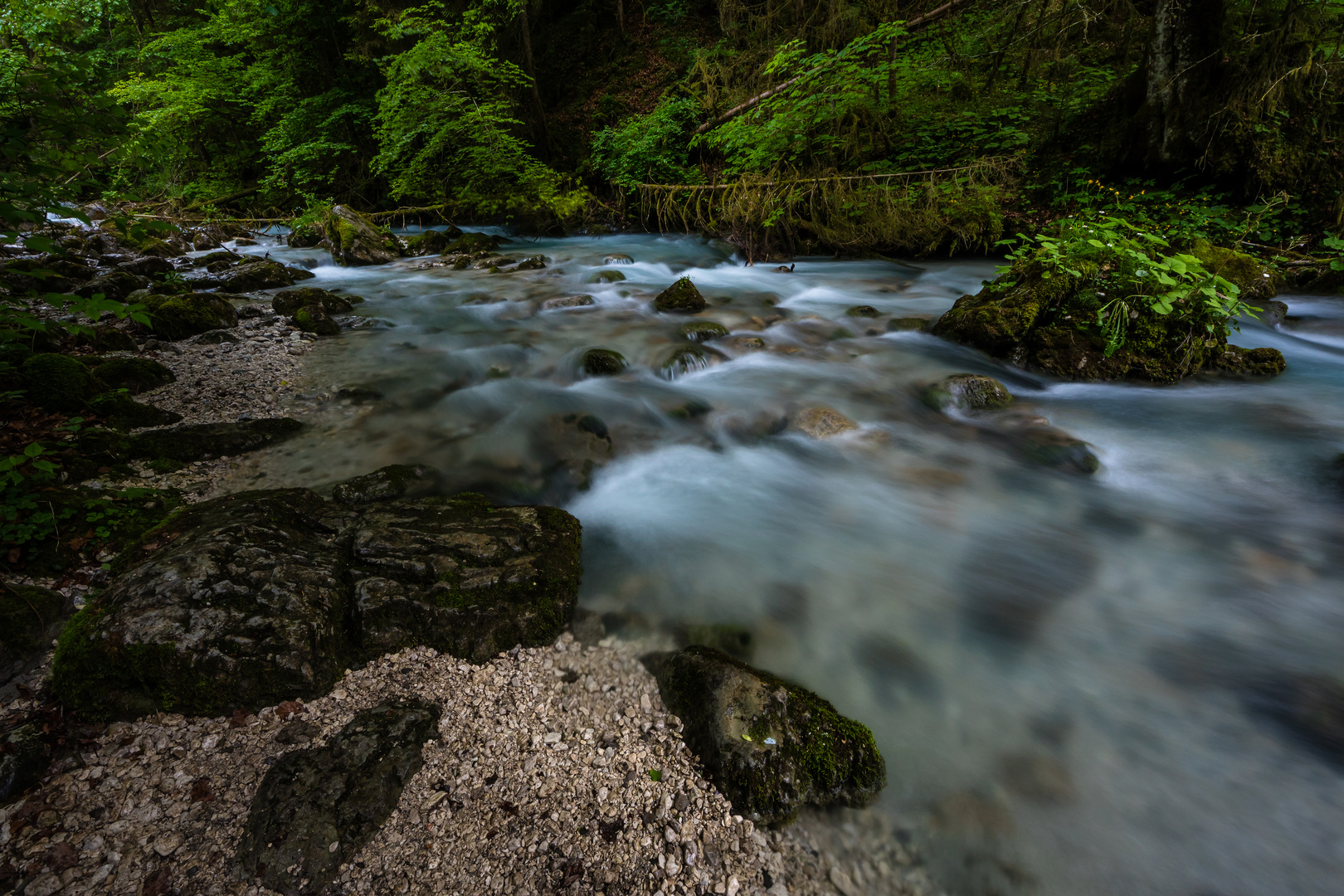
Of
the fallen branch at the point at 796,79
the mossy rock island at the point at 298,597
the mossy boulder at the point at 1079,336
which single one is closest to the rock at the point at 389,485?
the mossy rock island at the point at 298,597

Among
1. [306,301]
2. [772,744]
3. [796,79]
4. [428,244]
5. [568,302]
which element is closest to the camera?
[772,744]

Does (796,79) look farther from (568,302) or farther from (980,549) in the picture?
(980,549)

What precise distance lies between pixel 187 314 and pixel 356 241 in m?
5.32

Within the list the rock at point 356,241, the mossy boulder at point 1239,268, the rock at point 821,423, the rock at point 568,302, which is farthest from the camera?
the rock at point 356,241

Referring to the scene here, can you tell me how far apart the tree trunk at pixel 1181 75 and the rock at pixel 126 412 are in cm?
1084

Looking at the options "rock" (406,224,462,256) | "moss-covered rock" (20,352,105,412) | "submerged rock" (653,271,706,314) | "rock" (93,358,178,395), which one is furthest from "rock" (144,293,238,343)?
"rock" (406,224,462,256)

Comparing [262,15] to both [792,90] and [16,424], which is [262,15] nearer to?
[792,90]

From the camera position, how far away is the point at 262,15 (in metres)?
13.9

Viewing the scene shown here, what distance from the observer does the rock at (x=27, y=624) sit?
191 centimetres

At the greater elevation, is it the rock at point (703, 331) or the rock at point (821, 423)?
the rock at point (703, 331)

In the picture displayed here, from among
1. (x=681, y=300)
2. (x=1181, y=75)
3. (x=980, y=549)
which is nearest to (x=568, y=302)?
(x=681, y=300)

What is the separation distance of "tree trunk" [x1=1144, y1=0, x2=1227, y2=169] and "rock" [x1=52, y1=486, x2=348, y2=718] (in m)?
10.0

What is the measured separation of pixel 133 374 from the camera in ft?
13.5

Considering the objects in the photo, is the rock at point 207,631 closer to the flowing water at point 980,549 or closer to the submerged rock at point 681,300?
the flowing water at point 980,549
